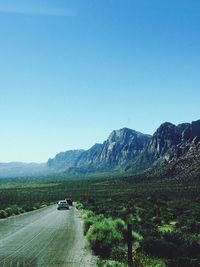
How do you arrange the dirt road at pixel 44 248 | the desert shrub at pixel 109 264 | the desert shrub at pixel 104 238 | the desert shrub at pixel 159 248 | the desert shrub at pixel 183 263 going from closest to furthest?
the desert shrub at pixel 109 264 → the desert shrub at pixel 183 263 → the dirt road at pixel 44 248 → the desert shrub at pixel 159 248 → the desert shrub at pixel 104 238

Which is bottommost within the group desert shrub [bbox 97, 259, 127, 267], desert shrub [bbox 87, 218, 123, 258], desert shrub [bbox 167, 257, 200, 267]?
desert shrub [bbox 167, 257, 200, 267]

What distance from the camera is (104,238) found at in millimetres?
22516

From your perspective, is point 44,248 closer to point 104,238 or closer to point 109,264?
point 104,238

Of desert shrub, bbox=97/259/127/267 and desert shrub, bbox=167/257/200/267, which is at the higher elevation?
desert shrub, bbox=97/259/127/267

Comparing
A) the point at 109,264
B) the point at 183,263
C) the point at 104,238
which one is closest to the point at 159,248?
the point at 104,238

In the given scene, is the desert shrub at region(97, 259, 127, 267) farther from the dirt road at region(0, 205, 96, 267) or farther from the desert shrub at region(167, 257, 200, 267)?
the desert shrub at region(167, 257, 200, 267)

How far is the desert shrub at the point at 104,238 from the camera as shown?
2160cm

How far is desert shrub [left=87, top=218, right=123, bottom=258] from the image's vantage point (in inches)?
851

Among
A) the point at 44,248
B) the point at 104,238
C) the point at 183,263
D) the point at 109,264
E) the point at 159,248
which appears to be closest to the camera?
the point at 109,264

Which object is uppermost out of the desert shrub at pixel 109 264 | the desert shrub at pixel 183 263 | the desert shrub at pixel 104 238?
the desert shrub at pixel 104 238

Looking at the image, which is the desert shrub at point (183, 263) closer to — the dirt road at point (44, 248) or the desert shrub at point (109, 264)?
the desert shrub at point (109, 264)

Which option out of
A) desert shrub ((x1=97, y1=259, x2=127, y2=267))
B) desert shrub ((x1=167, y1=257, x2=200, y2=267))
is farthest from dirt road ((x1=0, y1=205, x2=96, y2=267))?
desert shrub ((x1=167, y1=257, x2=200, y2=267))

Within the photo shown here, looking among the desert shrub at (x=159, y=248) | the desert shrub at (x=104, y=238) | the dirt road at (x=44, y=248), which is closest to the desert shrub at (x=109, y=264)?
the dirt road at (x=44, y=248)

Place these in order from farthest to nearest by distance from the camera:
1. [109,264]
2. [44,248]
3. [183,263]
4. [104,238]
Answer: [44,248]
[104,238]
[183,263]
[109,264]
